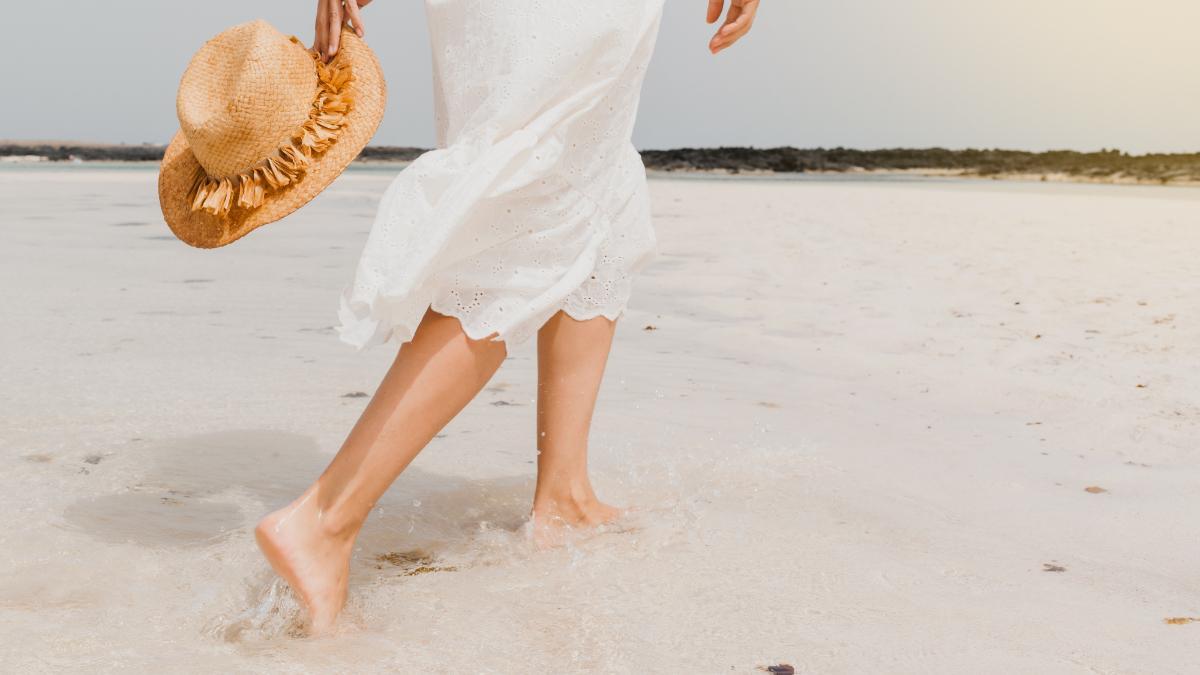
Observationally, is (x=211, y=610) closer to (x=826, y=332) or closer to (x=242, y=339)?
(x=242, y=339)

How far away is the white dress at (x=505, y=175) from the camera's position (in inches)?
57.1

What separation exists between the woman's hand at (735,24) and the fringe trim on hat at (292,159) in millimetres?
592

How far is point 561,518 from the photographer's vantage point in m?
1.84

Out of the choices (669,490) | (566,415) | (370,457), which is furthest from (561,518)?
(370,457)

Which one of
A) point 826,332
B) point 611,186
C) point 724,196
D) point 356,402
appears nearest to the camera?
point 611,186

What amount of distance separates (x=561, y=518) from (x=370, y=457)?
0.45m

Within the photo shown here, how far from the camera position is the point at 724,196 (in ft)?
36.6

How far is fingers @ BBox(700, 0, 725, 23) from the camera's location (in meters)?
1.94

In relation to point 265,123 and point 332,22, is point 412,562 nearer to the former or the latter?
point 265,123

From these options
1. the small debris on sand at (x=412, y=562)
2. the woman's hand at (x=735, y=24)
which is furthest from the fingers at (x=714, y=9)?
the small debris on sand at (x=412, y=562)

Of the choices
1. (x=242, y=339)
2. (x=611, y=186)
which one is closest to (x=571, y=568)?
(x=611, y=186)

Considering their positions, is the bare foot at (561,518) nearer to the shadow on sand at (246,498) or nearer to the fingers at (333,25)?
the shadow on sand at (246,498)

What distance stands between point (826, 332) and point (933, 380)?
69 cm

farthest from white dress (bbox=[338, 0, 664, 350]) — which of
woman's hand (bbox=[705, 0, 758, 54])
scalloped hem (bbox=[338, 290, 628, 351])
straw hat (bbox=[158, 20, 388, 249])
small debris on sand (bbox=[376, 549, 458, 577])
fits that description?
small debris on sand (bbox=[376, 549, 458, 577])
